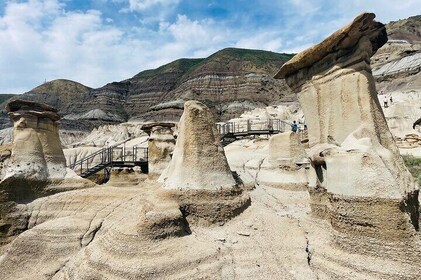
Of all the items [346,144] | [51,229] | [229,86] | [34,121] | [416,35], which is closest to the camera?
[346,144]

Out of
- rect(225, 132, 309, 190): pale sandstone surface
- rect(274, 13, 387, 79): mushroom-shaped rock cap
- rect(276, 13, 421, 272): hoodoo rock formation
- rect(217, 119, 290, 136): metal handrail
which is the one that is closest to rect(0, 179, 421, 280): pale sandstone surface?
rect(276, 13, 421, 272): hoodoo rock formation

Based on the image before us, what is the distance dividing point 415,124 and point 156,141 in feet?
63.9

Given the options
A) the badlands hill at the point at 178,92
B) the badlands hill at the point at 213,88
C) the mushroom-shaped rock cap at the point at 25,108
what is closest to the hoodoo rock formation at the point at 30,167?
the mushroom-shaped rock cap at the point at 25,108

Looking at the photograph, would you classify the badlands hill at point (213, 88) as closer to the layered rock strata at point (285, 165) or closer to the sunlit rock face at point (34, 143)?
the layered rock strata at point (285, 165)

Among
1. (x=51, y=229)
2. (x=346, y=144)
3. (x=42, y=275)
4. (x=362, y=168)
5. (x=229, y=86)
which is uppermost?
(x=229, y=86)

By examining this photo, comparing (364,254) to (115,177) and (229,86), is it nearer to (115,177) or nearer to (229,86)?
(115,177)

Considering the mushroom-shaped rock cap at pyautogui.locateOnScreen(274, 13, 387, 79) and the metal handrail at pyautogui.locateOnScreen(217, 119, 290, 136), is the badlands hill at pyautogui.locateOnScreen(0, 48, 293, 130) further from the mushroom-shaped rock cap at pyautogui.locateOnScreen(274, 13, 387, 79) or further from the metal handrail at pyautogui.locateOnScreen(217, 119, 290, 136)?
the mushroom-shaped rock cap at pyautogui.locateOnScreen(274, 13, 387, 79)

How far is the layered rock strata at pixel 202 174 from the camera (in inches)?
253

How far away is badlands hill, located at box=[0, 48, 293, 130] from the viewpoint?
5025 cm

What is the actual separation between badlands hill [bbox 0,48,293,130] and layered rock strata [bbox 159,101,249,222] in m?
37.2

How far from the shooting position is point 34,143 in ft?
30.7

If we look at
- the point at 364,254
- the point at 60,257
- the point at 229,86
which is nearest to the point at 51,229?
the point at 60,257

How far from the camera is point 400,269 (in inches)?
167

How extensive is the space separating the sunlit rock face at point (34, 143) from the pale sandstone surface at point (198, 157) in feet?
14.4
